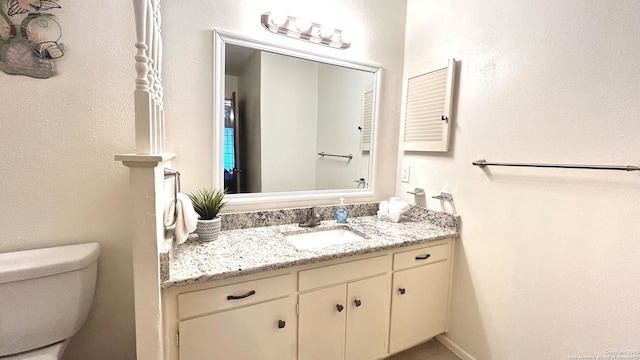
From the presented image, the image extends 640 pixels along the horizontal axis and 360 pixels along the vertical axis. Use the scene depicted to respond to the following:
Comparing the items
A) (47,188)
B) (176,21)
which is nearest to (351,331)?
(47,188)

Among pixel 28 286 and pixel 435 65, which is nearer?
pixel 28 286

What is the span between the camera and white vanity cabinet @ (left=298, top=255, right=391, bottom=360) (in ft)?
4.11

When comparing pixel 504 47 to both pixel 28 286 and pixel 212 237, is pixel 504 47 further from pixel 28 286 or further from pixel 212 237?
pixel 28 286

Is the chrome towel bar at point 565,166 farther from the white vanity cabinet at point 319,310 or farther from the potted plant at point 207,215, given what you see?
the potted plant at point 207,215

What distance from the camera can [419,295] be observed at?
62.0 inches

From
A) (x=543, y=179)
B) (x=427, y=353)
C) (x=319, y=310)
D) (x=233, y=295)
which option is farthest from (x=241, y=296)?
(x=543, y=179)

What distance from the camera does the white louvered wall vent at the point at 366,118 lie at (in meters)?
1.94

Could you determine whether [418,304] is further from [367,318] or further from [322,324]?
[322,324]

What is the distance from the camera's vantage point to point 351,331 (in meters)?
1.37

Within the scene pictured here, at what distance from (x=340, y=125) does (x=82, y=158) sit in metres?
1.43

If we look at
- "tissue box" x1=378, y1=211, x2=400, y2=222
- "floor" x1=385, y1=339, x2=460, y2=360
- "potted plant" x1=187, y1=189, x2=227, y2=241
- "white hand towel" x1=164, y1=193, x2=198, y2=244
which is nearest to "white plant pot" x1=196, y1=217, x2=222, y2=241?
"potted plant" x1=187, y1=189, x2=227, y2=241

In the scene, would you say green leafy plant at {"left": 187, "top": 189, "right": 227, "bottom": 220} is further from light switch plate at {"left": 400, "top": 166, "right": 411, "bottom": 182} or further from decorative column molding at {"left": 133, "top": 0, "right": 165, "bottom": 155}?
light switch plate at {"left": 400, "top": 166, "right": 411, "bottom": 182}

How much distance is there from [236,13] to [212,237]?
1178 millimetres

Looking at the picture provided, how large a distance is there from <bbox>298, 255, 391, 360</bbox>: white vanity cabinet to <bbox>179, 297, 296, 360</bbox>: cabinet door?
7 centimetres
